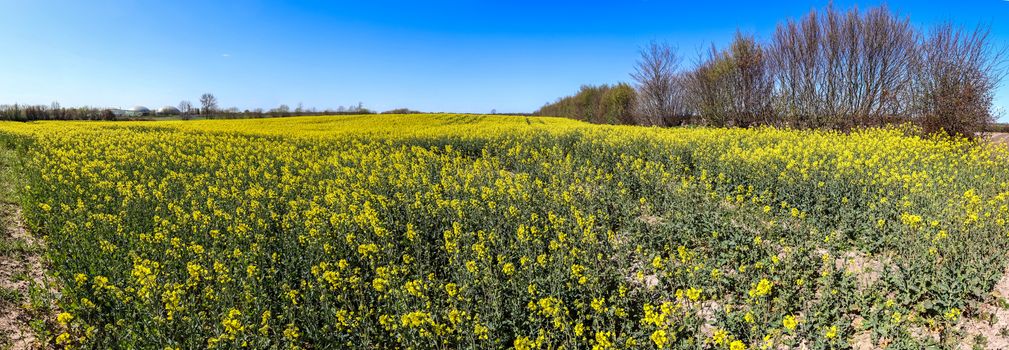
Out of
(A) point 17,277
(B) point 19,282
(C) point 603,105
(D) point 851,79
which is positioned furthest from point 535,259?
(C) point 603,105

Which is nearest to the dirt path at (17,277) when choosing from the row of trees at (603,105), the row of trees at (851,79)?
the row of trees at (851,79)

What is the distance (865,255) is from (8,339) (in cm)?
900

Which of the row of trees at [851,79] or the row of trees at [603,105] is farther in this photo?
the row of trees at [603,105]

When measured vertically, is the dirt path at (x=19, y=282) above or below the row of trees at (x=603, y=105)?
below

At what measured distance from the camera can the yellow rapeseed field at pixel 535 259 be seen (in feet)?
12.4

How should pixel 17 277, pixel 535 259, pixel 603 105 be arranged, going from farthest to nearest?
pixel 603 105 < pixel 535 259 < pixel 17 277

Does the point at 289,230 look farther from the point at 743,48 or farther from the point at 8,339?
the point at 743,48

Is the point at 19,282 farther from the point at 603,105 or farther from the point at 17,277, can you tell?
the point at 603,105

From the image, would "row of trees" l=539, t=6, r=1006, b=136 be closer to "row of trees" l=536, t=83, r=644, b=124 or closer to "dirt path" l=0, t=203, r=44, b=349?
"row of trees" l=536, t=83, r=644, b=124

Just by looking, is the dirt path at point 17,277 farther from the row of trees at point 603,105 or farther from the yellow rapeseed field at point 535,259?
the row of trees at point 603,105

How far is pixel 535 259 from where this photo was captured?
528 centimetres

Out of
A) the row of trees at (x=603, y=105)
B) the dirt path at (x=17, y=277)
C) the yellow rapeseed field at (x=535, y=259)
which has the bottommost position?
the dirt path at (x=17, y=277)

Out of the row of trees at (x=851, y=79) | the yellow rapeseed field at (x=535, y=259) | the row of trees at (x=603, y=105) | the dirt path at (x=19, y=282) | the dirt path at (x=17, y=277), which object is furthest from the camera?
the row of trees at (x=603, y=105)

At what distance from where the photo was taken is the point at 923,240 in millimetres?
4898
